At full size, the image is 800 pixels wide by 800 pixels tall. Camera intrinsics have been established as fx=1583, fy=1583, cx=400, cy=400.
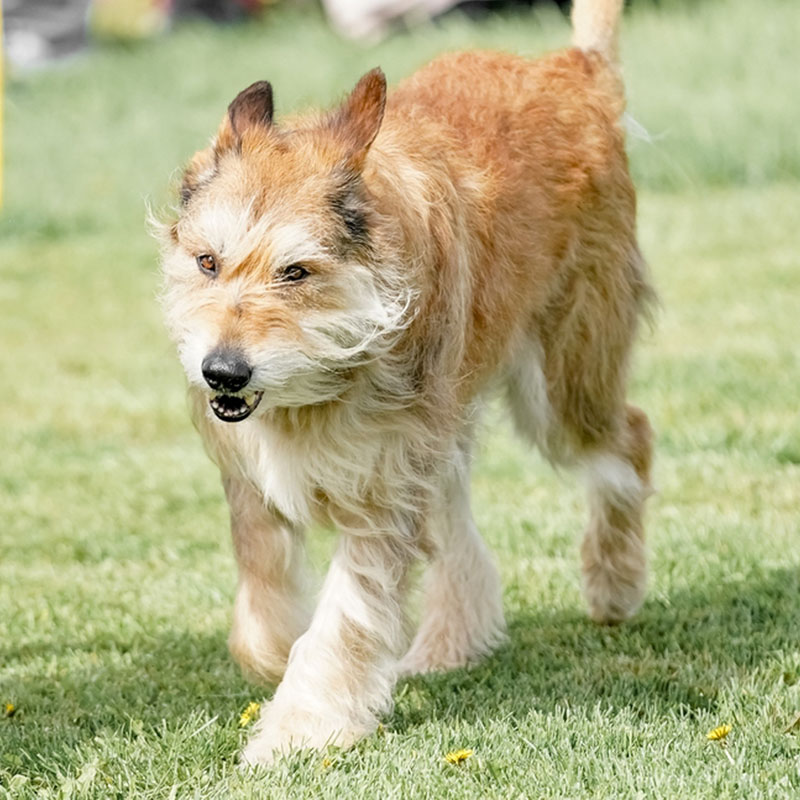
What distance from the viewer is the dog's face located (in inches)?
159

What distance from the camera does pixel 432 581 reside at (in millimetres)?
5855

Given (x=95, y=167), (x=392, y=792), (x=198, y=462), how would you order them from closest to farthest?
(x=392, y=792) < (x=198, y=462) < (x=95, y=167)

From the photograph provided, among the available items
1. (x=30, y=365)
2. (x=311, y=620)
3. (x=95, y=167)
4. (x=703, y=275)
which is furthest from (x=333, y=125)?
(x=95, y=167)

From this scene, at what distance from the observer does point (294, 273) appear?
163 inches

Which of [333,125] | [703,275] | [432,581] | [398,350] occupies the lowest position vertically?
[703,275]

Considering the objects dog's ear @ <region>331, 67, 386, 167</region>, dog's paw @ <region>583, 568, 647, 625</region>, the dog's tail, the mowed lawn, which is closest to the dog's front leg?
the mowed lawn

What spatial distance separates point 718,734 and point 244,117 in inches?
86.7

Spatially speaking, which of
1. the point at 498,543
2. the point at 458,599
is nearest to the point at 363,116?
the point at 458,599

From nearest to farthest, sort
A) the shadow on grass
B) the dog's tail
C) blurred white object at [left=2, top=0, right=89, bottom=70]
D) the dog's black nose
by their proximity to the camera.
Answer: the dog's black nose
the shadow on grass
the dog's tail
blurred white object at [left=2, top=0, right=89, bottom=70]

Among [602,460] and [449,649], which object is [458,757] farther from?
[602,460]

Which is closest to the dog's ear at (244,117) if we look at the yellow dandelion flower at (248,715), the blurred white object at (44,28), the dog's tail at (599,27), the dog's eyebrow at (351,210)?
the dog's eyebrow at (351,210)

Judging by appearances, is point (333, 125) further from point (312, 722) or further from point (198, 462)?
point (198, 462)

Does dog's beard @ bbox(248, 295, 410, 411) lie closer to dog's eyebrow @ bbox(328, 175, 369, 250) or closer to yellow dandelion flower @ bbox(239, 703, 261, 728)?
dog's eyebrow @ bbox(328, 175, 369, 250)

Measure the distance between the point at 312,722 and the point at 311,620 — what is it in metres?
0.49
